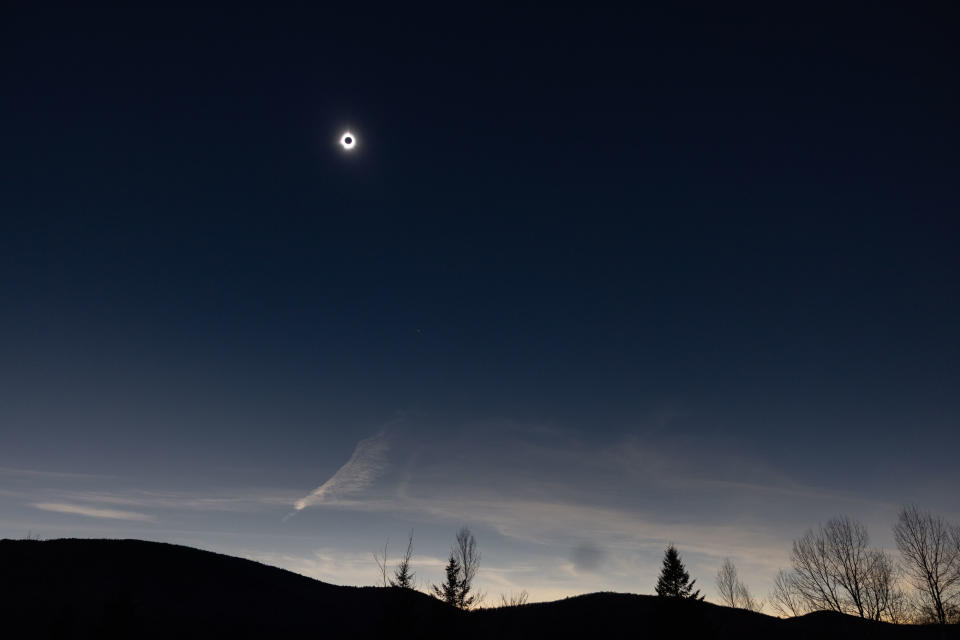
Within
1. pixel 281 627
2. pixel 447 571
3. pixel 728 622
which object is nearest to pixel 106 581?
pixel 281 627

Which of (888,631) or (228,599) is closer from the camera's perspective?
(888,631)

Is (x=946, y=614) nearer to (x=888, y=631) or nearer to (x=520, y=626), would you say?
(x=888, y=631)

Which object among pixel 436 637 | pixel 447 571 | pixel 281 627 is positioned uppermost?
pixel 447 571

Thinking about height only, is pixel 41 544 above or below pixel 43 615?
above

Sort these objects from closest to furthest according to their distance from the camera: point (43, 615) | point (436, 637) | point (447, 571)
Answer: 1. point (436, 637)
2. point (43, 615)
3. point (447, 571)

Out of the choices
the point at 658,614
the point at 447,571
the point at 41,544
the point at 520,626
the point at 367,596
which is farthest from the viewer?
the point at 367,596

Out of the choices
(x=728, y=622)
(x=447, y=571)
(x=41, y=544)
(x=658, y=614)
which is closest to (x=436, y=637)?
(x=658, y=614)
